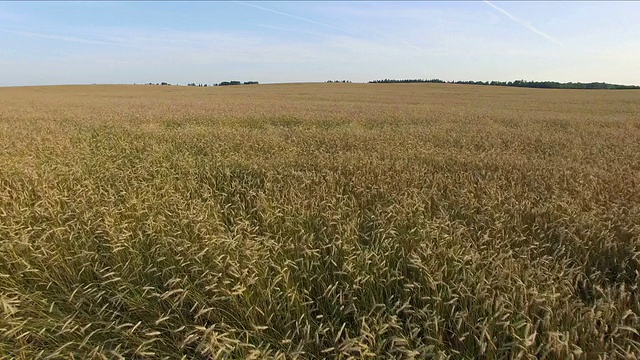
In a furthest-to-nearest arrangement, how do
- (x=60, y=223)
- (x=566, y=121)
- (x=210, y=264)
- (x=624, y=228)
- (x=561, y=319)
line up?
(x=566, y=121) → (x=60, y=223) → (x=624, y=228) → (x=210, y=264) → (x=561, y=319)

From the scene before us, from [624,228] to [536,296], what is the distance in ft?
5.03

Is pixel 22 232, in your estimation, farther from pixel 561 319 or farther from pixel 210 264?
pixel 561 319

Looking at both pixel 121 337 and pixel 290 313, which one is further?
pixel 290 313

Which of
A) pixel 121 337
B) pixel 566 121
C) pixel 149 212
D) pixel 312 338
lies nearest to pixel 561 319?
pixel 312 338

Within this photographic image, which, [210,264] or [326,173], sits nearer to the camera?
[210,264]

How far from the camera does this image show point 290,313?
2.18 meters

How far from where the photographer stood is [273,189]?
165 inches

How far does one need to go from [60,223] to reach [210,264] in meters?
1.70

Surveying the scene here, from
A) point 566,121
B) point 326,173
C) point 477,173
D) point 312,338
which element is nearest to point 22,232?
point 312,338

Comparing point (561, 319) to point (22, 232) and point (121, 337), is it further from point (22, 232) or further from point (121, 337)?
point (22, 232)

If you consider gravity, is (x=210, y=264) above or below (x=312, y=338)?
above

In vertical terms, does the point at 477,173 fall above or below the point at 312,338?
above

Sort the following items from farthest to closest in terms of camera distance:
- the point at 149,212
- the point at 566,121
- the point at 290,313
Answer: the point at 566,121 → the point at 149,212 → the point at 290,313

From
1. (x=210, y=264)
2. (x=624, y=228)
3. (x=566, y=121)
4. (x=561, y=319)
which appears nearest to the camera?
(x=561, y=319)
